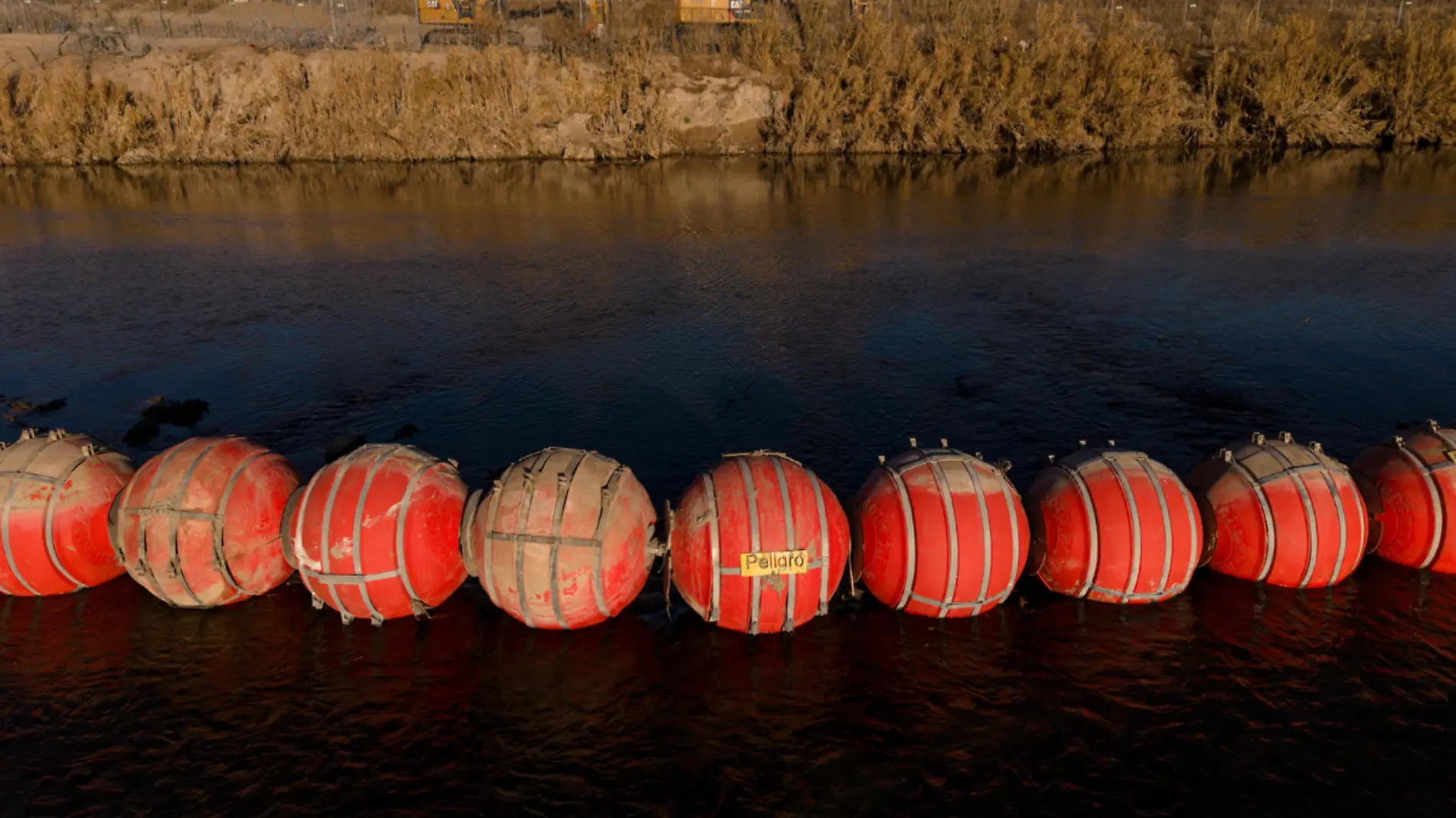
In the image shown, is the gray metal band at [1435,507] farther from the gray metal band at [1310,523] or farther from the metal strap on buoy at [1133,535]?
the metal strap on buoy at [1133,535]

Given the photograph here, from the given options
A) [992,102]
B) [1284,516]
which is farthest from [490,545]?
[992,102]

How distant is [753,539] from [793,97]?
58.3m

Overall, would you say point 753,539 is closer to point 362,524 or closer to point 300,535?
point 362,524

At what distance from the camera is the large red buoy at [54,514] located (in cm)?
1053

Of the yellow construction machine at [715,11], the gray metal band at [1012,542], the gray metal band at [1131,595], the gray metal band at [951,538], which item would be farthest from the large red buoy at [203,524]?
the yellow construction machine at [715,11]

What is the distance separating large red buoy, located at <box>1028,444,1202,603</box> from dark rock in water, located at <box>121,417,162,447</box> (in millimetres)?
16254

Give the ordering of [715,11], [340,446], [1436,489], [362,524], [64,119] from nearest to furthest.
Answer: [362,524], [1436,489], [340,446], [64,119], [715,11]

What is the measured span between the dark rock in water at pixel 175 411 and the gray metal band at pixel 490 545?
1038 cm

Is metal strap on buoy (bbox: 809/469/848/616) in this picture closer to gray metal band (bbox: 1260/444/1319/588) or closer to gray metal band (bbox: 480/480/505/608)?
gray metal band (bbox: 480/480/505/608)

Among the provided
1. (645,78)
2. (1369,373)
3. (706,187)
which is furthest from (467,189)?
(1369,373)

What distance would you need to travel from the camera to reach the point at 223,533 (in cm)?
1038

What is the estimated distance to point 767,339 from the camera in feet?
71.0

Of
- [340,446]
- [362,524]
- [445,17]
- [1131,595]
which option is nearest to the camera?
[362,524]

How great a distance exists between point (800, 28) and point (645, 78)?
1692 centimetres
